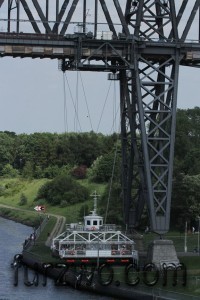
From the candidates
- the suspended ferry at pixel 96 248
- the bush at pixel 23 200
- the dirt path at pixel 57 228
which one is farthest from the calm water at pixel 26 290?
the bush at pixel 23 200

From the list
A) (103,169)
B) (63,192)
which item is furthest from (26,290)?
→ (103,169)

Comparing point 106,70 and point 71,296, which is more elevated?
point 106,70

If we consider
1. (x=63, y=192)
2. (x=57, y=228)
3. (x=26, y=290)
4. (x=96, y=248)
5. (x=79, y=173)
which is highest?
(x=79, y=173)

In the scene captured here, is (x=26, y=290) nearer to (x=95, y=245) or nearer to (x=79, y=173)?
(x=95, y=245)

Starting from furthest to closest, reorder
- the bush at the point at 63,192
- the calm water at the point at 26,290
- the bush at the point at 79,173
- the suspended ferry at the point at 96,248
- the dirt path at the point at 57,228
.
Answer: the bush at the point at 79,173 → the bush at the point at 63,192 → the dirt path at the point at 57,228 → the suspended ferry at the point at 96,248 → the calm water at the point at 26,290

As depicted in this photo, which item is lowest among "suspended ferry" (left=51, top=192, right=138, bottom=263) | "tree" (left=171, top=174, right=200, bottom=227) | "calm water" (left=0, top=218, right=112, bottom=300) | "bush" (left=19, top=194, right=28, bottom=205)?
"calm water" (left=0, top=218, right=112, bottom=300)

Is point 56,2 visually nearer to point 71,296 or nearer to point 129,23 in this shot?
point 129,23

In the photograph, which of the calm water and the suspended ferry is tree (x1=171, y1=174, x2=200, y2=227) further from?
the suspended ferry

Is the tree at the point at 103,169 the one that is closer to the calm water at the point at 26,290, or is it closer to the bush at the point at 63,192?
the bush at the point at 63,192

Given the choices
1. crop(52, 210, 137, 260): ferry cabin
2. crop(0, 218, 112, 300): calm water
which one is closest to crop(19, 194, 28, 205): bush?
crop(0, 218, 112, 300): calm water

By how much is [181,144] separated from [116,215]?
60.7 feet

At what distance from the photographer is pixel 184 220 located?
385 ft

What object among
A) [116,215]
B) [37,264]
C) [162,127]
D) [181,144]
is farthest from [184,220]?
[162,127]

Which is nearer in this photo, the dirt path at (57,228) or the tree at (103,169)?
the dirt path at (57,228)
